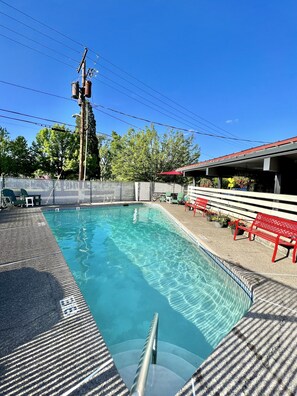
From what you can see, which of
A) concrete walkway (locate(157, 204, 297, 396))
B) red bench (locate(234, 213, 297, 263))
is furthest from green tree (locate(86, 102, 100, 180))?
concrete walkway (locate(157, 204, 297, 396))

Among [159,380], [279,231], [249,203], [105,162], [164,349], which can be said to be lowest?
[164,349]

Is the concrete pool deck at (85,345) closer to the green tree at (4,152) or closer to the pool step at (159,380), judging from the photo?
the pool step at (159,380)

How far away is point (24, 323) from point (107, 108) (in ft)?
53.1

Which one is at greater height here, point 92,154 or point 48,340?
point 92,154

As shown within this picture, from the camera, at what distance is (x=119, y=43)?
14.1 meters

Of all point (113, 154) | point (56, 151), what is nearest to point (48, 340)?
point (113, 154)

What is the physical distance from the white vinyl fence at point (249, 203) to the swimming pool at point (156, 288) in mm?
2613

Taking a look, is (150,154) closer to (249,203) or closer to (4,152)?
(249,203)

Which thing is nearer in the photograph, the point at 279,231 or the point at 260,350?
the point at 260,350

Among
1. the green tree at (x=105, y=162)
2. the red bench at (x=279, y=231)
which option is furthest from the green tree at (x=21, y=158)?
the red bench at (x=279, y=231)

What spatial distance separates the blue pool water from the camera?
320 cm

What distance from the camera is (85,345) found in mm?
2020

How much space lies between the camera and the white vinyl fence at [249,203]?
5702 mm

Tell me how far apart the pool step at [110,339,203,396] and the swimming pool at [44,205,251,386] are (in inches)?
4.5
